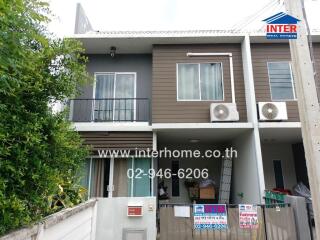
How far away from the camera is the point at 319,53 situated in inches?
312

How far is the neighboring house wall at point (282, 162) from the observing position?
941 centimetres

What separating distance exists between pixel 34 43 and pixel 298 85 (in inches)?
106

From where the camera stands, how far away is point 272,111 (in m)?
7.12

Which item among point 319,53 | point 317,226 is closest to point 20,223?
point 317,226

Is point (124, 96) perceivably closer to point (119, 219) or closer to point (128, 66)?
point (128, 66)

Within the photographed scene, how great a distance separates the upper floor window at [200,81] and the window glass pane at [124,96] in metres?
1.56

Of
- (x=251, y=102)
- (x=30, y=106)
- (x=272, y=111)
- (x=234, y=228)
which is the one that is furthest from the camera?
(x=251, y=102)

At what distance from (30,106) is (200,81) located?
20.2 feet

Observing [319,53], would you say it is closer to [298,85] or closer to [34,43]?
[298,85]

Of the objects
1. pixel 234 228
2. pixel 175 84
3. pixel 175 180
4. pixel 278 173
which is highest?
pixel 175 84

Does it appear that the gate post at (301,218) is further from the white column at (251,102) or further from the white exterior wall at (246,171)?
the white exterior wall at (246,171)

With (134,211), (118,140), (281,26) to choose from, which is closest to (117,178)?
(118,140)

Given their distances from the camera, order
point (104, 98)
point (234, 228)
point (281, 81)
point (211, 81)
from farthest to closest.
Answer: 1. point (104, 98)
2. point (211, 81)
3. point (281, 81)
4. point (234, 228)

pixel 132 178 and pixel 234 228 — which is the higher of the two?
pixel 132 178
